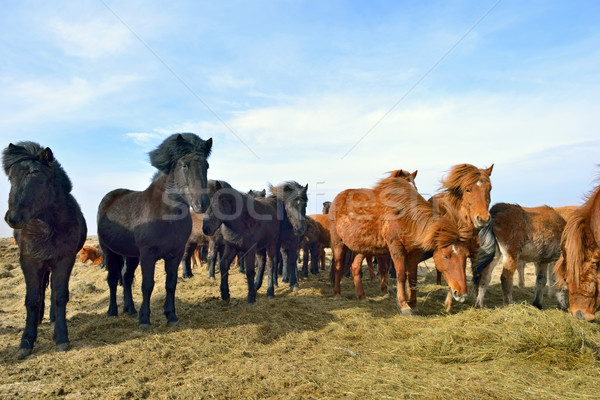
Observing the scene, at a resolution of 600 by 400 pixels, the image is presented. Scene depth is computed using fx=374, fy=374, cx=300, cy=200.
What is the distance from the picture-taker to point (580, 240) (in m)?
4.72

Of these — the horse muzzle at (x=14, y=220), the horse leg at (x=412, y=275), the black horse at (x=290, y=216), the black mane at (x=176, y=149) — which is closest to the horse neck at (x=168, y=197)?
the black mane at (x=176, y=149)

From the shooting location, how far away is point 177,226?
19.2 ft

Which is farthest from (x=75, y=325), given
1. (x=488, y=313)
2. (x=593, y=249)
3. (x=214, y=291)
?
(x=593, y=249)

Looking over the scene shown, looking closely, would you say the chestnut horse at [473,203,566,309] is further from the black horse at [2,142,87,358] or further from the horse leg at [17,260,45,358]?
the horse leg at [17,260,45,358]

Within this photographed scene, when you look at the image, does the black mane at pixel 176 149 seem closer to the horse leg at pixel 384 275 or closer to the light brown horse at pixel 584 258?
the light brown horse at pixel 584 258

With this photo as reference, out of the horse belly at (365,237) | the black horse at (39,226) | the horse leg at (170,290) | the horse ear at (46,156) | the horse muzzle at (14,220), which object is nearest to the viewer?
the horse muzzle at (14,220)

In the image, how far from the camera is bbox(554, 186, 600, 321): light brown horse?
4688mm

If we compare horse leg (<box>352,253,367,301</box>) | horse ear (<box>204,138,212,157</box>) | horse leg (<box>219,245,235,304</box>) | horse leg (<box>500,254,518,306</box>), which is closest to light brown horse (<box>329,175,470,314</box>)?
horse leg (<box>352,253,367,301</box>)

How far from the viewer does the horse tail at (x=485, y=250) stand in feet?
23.6

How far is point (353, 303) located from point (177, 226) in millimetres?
3979

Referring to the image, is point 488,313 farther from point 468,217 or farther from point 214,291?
point 214,291

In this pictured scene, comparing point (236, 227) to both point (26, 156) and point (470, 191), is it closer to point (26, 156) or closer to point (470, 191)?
point (26, 156)

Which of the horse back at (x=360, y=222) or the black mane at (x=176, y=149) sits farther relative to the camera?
the horse back at (x=360, y=222)

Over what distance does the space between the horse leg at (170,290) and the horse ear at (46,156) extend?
2.12 m
